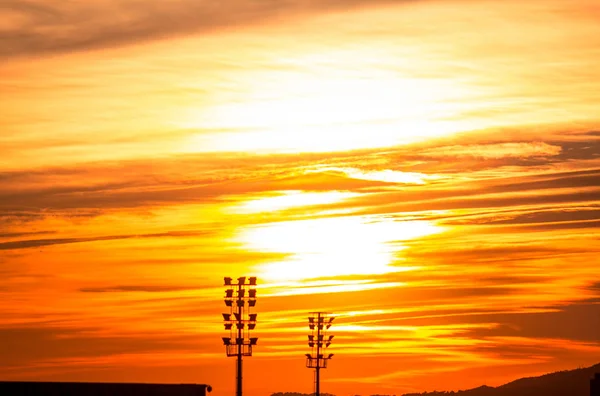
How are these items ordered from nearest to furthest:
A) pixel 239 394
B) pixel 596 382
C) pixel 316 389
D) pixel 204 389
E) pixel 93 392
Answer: pixel 239 394 → pixel 93 392 → pixel 204 389 → pixel 316 389 → pixel 596 382

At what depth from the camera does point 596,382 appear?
420 feet

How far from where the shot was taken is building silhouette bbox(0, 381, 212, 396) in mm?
88500

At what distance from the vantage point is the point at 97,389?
91812 mm

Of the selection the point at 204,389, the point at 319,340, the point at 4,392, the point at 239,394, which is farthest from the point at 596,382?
the point at 4,392

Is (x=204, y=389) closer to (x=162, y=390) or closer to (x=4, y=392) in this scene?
(x=162, y=390)

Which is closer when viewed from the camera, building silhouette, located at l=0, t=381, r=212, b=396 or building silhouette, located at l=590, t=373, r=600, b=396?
building silhouette, located at l=0, t=381, r=212, b=396

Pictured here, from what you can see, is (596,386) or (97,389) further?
(596,386)

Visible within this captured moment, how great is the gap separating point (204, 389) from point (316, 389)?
1316 cm

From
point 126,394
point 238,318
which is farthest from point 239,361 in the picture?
point 126,394

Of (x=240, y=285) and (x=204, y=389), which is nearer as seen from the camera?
(x=240, y=285)

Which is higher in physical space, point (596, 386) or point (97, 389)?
point (596, 386)

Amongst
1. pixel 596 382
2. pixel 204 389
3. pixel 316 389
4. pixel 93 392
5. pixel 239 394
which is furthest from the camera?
pixel 596 382

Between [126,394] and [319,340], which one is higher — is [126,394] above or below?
below

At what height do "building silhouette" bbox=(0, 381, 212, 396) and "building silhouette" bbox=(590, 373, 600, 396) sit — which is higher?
"building silhouette" bbox=(590, 373, 600, 396)
